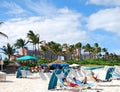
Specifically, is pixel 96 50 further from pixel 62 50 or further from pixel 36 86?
pixel 36 86

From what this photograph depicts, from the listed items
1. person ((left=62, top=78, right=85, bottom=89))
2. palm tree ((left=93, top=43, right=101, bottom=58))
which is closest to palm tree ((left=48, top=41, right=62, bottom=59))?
palm tree ((left=93, top=43, right=101, bottom=58))

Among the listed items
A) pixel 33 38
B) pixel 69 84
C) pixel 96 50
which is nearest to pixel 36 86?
pixel 69 84

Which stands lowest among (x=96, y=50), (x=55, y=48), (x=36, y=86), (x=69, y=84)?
(x=36, y=86)

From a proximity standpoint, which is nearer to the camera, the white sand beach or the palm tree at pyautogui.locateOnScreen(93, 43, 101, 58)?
the white sand beach

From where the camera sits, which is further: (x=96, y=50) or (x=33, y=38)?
(x=96, y=50)

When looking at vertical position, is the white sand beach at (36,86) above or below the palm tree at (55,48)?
below

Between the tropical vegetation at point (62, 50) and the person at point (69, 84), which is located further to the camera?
the tropical vegetation at point (62, 50)

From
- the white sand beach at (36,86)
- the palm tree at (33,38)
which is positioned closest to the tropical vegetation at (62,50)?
the palm tree at (33,38)

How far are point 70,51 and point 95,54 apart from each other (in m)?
14.7

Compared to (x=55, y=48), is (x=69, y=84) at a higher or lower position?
lower

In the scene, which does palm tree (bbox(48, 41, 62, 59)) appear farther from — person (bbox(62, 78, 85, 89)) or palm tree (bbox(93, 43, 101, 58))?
person (bbox(62, 78, 85, 89))

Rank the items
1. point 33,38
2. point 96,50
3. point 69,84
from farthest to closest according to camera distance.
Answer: point 96,50
point 33,38
point 69,84

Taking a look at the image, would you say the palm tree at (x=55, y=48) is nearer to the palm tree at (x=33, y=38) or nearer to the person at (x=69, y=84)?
the palm tree at (x=33, y=38)

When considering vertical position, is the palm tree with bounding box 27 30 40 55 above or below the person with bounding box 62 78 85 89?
above
